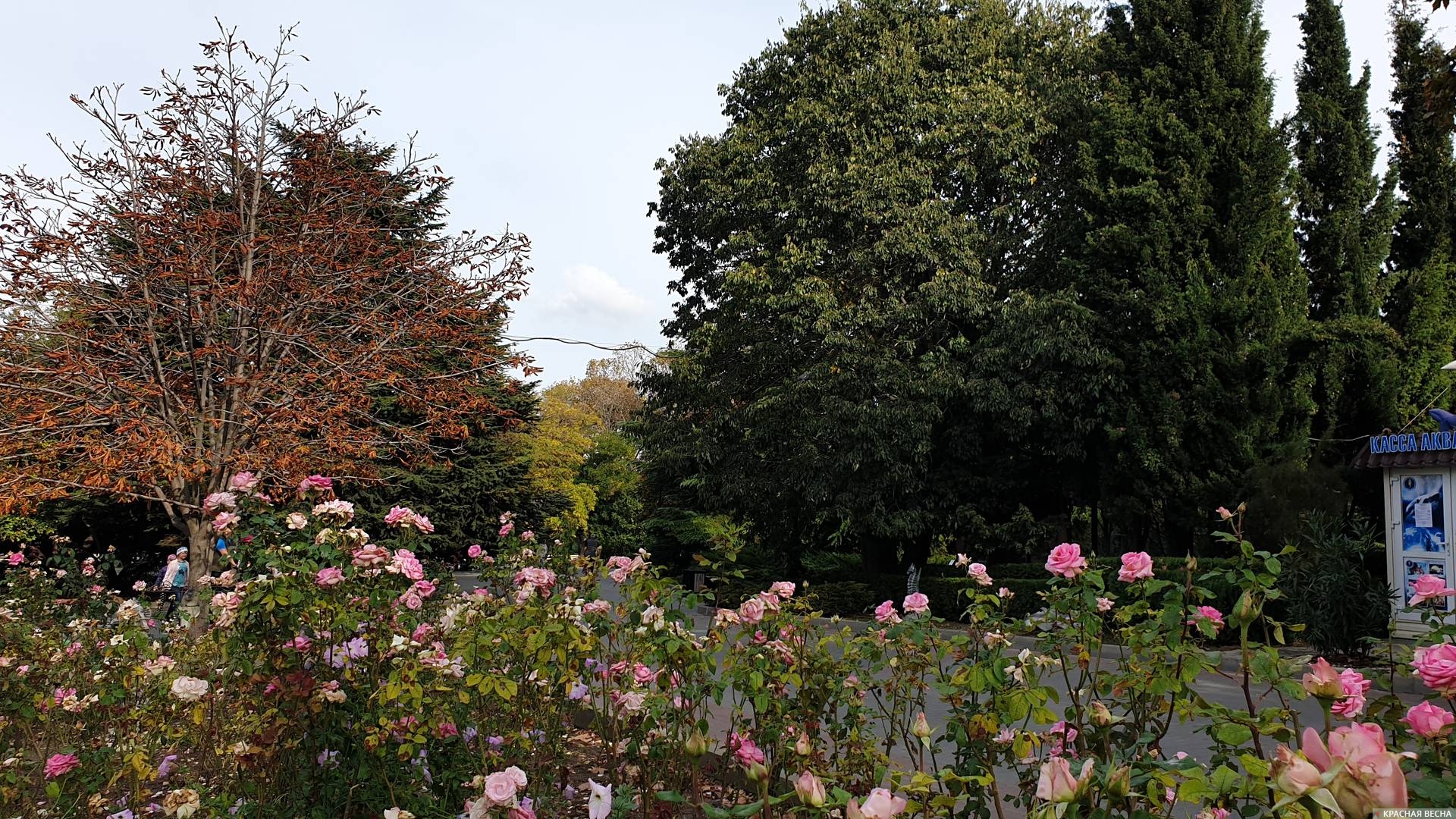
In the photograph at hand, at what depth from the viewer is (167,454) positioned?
7.03m

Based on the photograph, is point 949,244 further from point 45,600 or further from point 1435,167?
point 45,600

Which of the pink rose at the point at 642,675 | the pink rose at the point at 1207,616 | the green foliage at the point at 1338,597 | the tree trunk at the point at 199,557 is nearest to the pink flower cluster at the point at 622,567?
the pink rose at the point at 642,675

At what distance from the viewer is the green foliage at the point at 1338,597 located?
1032 cm

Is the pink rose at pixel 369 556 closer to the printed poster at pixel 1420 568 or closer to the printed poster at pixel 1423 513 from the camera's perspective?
the printed poster at pixel 1420 568

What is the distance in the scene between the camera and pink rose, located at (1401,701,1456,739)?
1862mm

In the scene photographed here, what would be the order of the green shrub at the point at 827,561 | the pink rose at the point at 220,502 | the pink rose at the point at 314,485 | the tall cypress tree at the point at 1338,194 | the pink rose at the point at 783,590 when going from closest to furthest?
the pink rose at the point at 783,590
the pink rose at the point at 220,502
the pink rose at the point at 314,485
the tall cypress tree at the point at 1338,194
the green shrub at the point at 827,561

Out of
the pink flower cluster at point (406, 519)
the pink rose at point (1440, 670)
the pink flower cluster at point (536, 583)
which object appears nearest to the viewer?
the pink rose at point (1440, 670)

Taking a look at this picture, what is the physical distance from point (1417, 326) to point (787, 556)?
12353 mm

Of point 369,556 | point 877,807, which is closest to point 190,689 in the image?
point 369,556

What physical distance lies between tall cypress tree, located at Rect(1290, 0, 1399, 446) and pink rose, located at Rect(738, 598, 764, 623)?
1465 centimetres

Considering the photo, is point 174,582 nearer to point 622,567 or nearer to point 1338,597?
point 622,567

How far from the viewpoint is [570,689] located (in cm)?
376

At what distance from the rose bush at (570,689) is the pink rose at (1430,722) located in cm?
34

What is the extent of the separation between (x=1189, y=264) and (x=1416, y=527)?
5668mm
